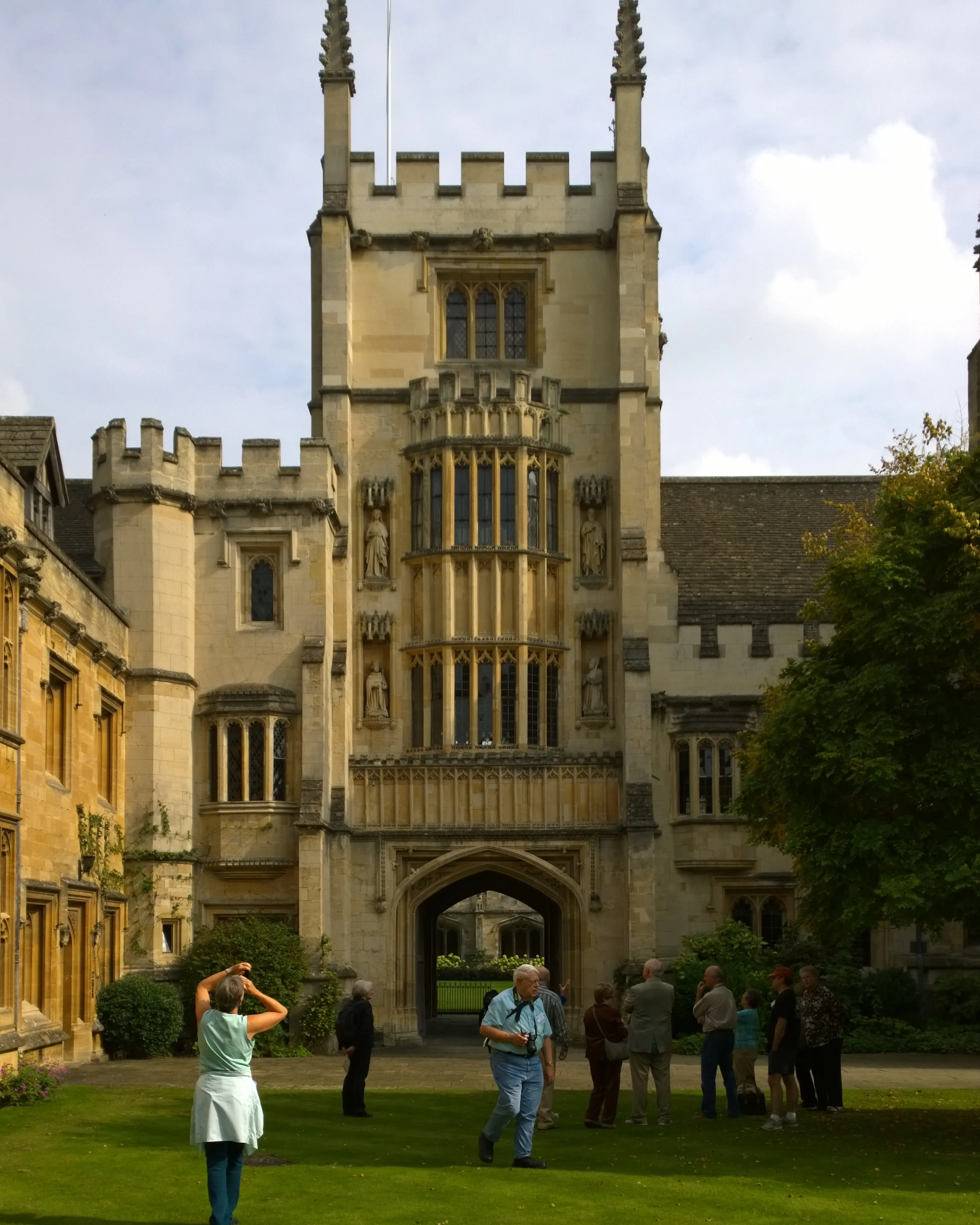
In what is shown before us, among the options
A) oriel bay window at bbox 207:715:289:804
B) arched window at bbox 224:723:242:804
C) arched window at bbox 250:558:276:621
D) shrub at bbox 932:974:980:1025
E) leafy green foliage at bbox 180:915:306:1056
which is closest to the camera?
leafy green foliage at bbox 180:915:306:1056

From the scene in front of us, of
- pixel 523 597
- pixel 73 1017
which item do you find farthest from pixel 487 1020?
pixel 523 597

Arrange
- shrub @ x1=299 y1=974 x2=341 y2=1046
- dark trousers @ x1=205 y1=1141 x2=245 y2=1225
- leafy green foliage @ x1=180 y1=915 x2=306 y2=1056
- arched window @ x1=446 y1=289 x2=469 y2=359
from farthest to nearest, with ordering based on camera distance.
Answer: arched window @ x1=446 y1=289 x2=469 y2=359 → shrub @ x1=299 y1=974 x2=341 y2=1046 → leafy green foliage @ x1=180 y1=915 x2=306 y2=1056 → dark trousers @ x1=205 y1=1141 x2=245 y2=1225

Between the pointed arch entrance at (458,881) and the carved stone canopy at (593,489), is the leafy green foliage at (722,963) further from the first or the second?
the carved stone canopy at (593,489)

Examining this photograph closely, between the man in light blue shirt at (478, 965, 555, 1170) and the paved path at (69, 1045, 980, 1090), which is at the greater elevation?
the man in light blue shirt at (478, 965, 555, 1170)

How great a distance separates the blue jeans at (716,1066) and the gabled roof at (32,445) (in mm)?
13840

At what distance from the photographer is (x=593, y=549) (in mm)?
33688

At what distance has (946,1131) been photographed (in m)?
16.8

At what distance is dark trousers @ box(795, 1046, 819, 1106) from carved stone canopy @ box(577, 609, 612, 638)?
48.9ft

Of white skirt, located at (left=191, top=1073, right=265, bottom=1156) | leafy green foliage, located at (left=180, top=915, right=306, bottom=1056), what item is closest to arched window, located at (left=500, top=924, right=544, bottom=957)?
leafy green foliage, located at (left=180, top=915, right=306, bottom=1056)

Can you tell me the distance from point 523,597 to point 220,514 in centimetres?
605

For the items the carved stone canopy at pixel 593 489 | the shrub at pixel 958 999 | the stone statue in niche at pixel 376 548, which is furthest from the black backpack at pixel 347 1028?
the carved stone canopy at pixel 593 489

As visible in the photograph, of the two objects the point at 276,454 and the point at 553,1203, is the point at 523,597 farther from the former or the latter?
the point at 553,1203

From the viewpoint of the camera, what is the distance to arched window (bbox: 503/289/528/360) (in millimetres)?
34750

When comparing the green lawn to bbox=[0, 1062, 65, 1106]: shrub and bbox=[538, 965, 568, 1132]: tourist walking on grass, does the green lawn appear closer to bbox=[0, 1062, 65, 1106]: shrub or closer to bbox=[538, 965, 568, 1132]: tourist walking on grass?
bbox=[538, 965, 568, 1132]: tourist walking on grass
